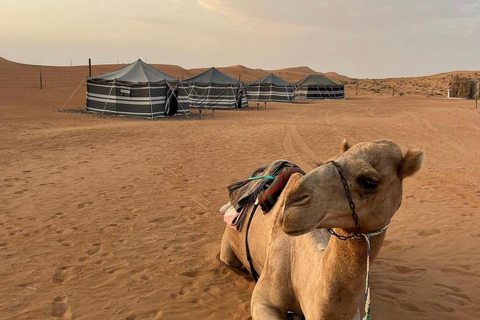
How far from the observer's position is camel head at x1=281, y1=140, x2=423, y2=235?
2.11 m

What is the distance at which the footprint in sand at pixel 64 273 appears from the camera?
4742 mm

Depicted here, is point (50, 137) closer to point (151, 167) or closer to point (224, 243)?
point (151, 167)

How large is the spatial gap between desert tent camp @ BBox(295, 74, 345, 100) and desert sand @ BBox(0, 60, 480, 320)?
31921mm

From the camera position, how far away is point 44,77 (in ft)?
178

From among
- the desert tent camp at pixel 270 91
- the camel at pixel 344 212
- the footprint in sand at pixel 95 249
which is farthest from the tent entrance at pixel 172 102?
the camel at pixel 344 212

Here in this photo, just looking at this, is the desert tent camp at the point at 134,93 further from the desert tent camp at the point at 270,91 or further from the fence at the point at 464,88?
the fence at the point at 464,88

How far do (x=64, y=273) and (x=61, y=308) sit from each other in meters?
0.77

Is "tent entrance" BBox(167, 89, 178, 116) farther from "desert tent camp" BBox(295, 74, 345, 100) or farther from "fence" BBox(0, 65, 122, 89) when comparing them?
"fence" BBox(0, 65, 122, 89)

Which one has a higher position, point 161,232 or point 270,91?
point 270,91

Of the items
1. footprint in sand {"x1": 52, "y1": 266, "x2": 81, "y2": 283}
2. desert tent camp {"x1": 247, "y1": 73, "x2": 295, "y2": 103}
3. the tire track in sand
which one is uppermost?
desert tent camp {"x1": 247, "y1": 73, "x2": 295, "y2": 103}

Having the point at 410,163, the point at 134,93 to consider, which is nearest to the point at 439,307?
the point at 410,163

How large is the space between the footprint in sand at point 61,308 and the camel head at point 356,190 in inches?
116

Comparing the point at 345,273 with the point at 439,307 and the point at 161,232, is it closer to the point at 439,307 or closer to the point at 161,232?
the point at 439,307

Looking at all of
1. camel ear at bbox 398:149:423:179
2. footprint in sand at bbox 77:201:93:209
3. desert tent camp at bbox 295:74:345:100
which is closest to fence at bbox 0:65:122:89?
desert tent camp at bbox 295:74:345:100
